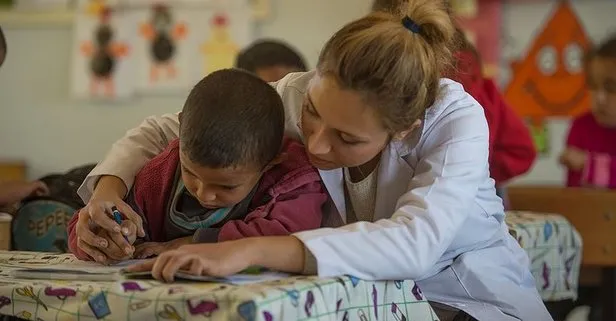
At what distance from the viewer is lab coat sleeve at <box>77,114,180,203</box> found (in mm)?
1463

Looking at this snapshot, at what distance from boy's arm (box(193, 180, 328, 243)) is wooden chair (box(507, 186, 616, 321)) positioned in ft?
3.66

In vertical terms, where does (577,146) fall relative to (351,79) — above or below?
below

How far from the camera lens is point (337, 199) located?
141 centimetres

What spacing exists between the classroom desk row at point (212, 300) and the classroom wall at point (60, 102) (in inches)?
91.7

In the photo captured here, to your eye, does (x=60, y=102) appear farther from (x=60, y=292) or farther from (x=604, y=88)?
(x=60, y=292)

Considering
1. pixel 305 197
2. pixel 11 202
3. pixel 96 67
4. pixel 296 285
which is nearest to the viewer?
pixel 296 285

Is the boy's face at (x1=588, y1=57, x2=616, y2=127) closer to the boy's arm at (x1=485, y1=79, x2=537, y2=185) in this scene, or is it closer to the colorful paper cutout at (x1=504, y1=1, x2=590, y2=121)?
the colorful paper cutout at (x1=504, y1=1, x2=590, y2=121)

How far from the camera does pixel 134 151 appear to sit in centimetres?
150

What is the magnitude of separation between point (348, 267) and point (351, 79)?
0.88ft

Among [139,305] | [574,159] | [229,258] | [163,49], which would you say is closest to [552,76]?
[574,159]

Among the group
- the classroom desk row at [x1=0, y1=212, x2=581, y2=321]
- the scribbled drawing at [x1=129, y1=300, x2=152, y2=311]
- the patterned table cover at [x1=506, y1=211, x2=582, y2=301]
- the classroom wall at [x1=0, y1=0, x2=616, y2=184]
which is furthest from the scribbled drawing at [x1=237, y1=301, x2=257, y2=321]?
the classroom wall at [x1=0, y1=0, x2=616, y2=184]

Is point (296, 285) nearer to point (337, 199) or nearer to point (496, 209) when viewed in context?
point (337, 199)

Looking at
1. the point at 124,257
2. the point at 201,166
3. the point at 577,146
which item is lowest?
the point at 577,146

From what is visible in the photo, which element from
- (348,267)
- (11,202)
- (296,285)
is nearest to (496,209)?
(348,267)
